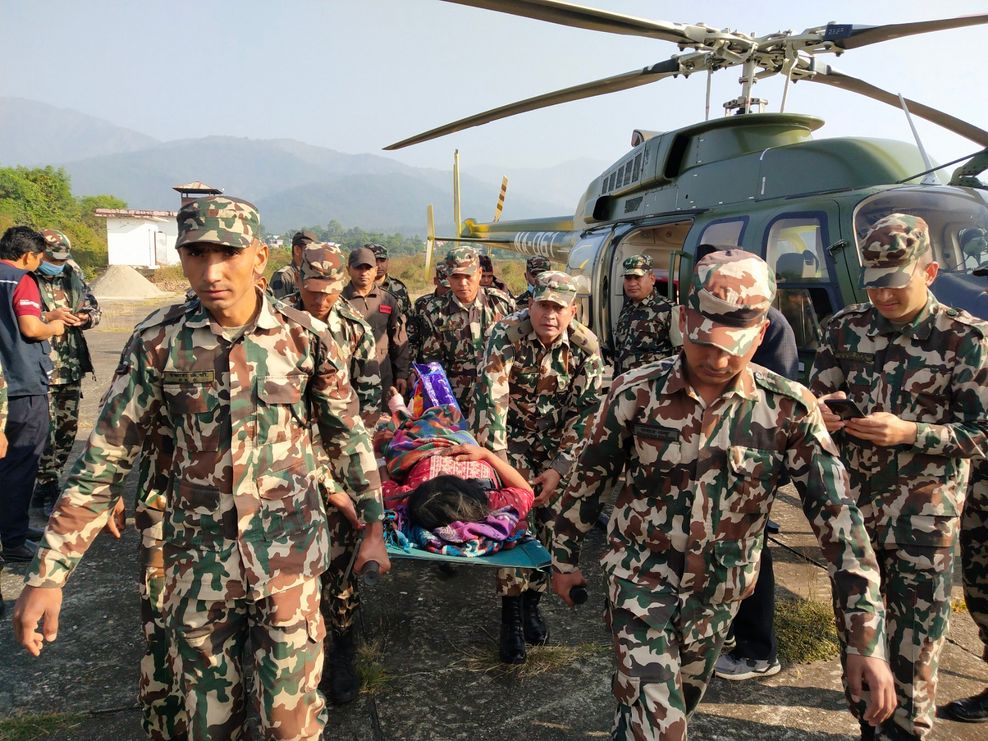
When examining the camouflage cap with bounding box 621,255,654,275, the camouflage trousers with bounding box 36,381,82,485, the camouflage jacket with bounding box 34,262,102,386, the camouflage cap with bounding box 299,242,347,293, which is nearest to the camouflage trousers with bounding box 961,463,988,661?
the camouflage cap with bounding box 299,242,347,293

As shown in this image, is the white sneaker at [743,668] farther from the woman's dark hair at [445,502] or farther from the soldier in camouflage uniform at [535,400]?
the woman's dark hair at [445,502]

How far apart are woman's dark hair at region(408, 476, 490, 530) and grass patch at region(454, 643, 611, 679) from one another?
0.63 meters

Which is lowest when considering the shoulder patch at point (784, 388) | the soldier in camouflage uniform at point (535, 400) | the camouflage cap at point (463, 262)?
the soldier in camouflage uniform at point (535, 400)

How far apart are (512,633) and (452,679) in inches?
13.6

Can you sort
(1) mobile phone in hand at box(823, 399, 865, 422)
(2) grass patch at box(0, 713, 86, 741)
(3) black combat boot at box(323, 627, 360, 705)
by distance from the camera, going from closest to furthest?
1. (1) mobile phone in hand at box(823, 399, 865, 422)
2. (2) grass patch at box(0, 713, 86, 741)
3. (3) black combat boot at box(323, 627, 360, 705)

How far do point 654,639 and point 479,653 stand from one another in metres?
1.60

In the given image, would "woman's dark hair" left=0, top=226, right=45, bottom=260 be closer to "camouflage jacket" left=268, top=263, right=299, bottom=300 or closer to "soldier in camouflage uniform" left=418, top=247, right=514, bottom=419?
"camouflage jacket" left=268, top=263, right=299, bottom=300

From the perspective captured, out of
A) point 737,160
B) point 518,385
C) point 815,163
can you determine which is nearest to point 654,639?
point 518,385

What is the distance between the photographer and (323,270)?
3.44 meters

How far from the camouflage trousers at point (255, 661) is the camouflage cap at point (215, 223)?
1007 mm

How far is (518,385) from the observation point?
3.44m

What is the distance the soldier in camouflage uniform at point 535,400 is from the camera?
316 cm

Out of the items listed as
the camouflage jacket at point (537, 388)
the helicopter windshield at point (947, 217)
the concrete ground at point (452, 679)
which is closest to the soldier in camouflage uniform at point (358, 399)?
the concrete ground at point (452, 679)

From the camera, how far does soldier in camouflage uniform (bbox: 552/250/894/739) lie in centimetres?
174
